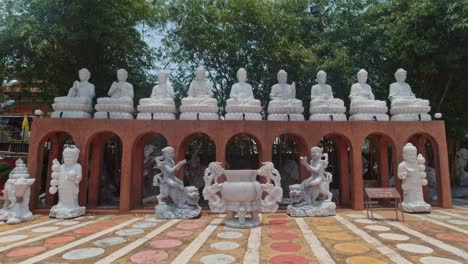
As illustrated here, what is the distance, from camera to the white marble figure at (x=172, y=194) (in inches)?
336

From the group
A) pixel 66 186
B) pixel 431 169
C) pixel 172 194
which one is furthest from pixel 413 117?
pixel 66 186

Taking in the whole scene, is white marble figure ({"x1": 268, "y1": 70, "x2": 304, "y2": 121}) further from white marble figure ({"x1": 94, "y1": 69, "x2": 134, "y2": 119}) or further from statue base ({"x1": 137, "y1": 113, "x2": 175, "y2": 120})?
white marble figure ({"x1": 94, "y1": 69, "x2": 134, "y2": 119})

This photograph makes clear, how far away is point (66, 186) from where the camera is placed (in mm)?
8797

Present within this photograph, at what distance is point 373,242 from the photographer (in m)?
5.97

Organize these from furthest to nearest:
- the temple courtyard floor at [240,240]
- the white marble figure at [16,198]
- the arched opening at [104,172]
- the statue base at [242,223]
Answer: the arched opening at [104,172]
the white marble figure at [16,198]
the statue base at [242,223]
the temple courtyard floor at [240,240]

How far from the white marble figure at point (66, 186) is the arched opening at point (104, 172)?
1.58 meters

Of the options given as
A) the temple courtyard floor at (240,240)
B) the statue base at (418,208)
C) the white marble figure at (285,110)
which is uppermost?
the white marble figure at (285,110)

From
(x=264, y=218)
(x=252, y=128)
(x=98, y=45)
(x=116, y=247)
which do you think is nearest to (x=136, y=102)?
(x=98, y=45)

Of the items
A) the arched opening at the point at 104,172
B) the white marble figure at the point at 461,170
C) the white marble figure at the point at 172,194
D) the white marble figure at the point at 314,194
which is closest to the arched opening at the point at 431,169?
the white marble figure at the point at 461,170

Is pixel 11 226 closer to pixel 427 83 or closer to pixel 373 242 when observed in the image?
pixel 373 242

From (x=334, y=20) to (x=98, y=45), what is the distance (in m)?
10.7

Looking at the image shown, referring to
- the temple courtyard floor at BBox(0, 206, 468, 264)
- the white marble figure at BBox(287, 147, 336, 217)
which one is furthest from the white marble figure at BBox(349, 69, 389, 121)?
the temple courtyard floor at BBox(0, 206, 468, 264)

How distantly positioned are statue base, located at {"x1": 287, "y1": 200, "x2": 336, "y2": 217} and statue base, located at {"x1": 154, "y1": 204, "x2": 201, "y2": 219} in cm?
266

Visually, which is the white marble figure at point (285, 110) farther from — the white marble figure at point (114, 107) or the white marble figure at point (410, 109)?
the white marble figure at point (114, 107)
